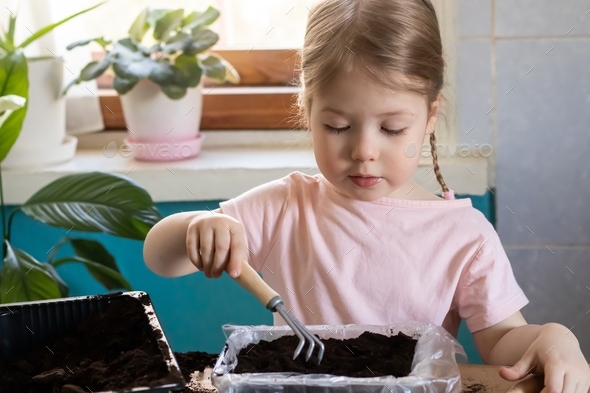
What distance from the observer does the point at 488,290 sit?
846mm

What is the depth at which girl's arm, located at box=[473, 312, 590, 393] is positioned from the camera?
625mm

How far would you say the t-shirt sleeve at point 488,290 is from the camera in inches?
33.0

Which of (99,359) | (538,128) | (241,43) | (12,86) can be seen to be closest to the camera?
(99,359)

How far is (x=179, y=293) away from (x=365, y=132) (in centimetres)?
88

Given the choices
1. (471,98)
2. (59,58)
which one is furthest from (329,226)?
(59,58)

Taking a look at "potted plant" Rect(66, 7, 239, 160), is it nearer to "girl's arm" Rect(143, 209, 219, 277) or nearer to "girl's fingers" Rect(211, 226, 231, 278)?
"girl's arm" Rect(143, 209, 219, 277)

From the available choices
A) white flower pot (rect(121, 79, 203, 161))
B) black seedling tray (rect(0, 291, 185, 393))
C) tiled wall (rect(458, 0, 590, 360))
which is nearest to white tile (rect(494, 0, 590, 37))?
tiled wall (rect(458, 0, 590, 360))

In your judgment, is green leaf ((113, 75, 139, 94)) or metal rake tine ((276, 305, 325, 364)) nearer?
metal rake tine ((276, 305, 325, 364))

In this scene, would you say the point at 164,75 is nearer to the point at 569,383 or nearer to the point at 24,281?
the point at 24,281

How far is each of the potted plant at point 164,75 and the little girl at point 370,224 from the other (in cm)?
62

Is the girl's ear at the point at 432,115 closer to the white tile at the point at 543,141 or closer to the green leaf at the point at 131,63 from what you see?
the white tile at the point at 543,141

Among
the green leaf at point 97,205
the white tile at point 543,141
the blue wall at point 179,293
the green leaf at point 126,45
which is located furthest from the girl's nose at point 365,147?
the green leaf at point 126,45

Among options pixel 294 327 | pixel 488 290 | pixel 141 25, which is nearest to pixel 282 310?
pixel 294 327

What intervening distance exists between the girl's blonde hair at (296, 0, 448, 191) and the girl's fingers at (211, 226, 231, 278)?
221mm
